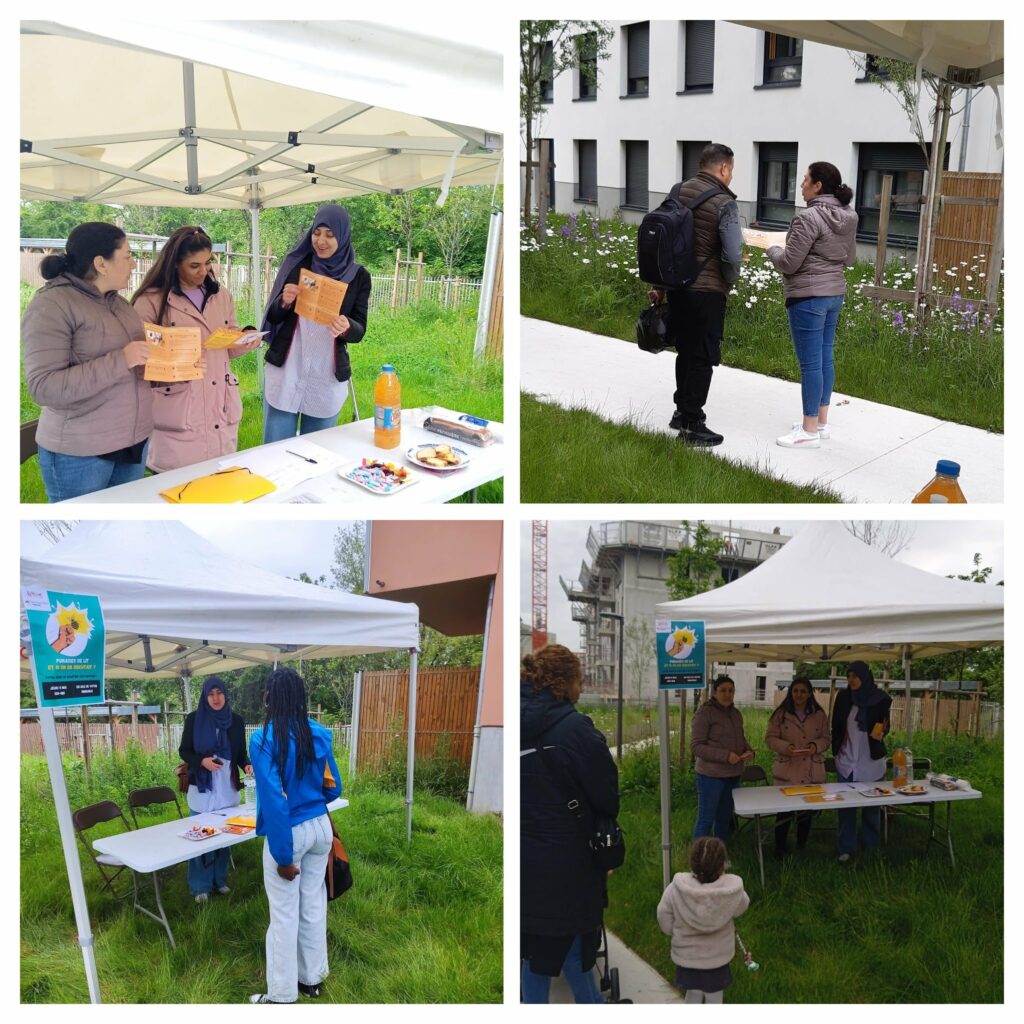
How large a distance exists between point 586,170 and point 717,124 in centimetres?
173

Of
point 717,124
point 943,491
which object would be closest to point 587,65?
point 717,124

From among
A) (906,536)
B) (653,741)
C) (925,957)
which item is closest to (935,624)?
(925,957)

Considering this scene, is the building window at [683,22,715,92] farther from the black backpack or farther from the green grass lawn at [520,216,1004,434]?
the black backpack

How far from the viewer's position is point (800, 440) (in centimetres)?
523

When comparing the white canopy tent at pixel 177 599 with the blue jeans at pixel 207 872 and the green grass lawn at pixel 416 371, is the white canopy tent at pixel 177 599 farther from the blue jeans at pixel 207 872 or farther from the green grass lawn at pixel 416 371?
the green grass lawn at pixel 416 371

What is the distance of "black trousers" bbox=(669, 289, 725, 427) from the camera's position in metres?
4.68

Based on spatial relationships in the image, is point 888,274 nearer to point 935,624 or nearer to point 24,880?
point 935,624

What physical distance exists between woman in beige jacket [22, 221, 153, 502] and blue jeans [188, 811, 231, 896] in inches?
79.1

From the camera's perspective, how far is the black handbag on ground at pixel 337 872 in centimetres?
378

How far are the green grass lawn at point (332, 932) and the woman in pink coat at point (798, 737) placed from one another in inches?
67.3

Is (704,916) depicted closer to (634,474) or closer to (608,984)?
(608,984)

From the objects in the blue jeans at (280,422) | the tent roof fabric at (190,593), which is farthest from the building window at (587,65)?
the tent roof fabric at (190,593)

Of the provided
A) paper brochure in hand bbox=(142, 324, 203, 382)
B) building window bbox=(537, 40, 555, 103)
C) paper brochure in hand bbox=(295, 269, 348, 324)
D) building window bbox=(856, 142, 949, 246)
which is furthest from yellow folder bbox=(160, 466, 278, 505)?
building window bbox=(856, 142, 949, 246)

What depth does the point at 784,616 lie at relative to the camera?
3.80m
